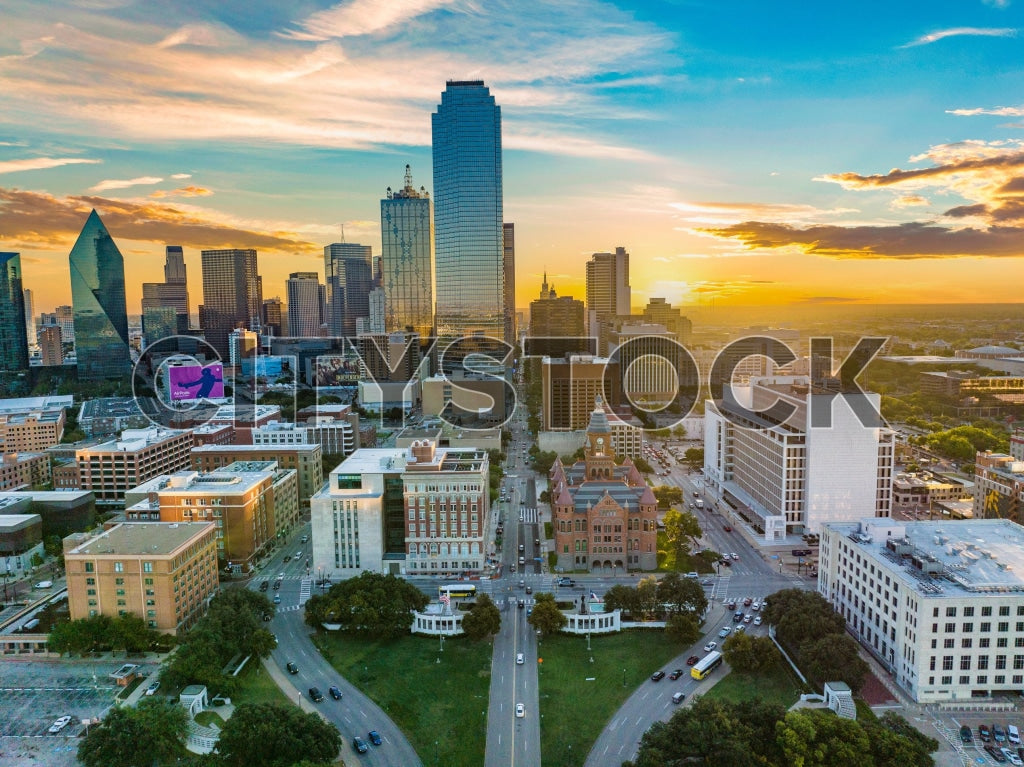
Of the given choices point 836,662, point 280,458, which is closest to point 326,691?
point 836,662

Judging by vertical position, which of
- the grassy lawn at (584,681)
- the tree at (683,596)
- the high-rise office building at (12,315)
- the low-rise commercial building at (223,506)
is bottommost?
the grassy lawn at (584,681)

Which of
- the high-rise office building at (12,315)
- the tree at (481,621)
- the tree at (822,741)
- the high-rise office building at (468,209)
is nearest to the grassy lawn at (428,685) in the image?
the tree at (481,621)

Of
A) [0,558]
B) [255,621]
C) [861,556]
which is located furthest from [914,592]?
[0,558]

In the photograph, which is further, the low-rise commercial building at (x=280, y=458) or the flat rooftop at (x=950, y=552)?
the low-rise commercial building at (x=280, y=458)

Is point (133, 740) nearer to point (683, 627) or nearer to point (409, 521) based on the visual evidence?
point (409, 521)

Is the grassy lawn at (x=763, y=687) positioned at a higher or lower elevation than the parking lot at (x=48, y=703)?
lower

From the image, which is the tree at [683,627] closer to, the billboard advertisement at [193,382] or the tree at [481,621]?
the tree at [481,621]

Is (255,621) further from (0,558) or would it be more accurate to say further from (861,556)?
(861,556)
